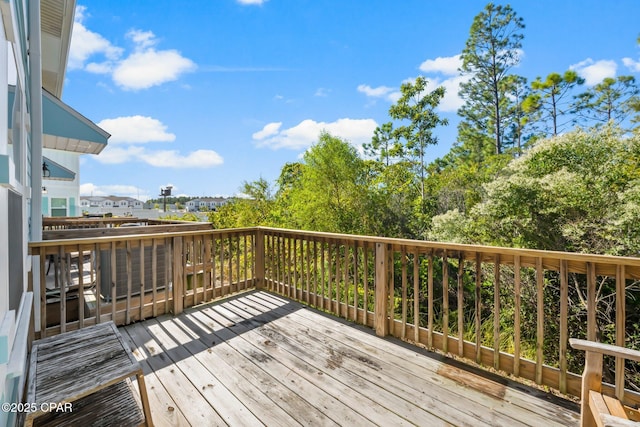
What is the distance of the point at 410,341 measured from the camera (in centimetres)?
286

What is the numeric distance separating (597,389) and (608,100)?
18.9 meters

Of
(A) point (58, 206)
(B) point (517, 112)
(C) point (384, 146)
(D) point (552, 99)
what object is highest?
(D) point (552, 99)

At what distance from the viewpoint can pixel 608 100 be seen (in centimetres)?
1407

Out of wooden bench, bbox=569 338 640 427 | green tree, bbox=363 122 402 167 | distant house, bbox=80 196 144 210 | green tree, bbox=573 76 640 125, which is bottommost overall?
wooden bench, bbox=569 338 640 427

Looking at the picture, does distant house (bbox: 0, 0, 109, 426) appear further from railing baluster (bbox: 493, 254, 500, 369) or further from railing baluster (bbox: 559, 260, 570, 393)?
railing baluster (bbox: 559, 260, 570, 393)

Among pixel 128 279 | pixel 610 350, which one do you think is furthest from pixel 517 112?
pixel 128 279

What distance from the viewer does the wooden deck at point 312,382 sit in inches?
73.3

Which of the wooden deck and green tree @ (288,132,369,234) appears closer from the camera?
the wooden deck

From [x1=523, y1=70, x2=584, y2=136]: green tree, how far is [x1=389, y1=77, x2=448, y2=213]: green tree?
750 centimetres

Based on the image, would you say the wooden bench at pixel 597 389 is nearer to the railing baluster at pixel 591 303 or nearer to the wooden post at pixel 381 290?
the railing baluster at pixel 591 303

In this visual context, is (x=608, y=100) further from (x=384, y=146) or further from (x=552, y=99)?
(x=384, y=146)

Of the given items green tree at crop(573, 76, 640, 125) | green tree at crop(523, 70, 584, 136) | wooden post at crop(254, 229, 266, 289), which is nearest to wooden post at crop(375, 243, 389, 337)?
wooden post at crop(254, 229, 266, 289)

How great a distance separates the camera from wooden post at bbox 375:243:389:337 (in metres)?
2.98

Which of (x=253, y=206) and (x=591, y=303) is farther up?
(x=253, y=206)
